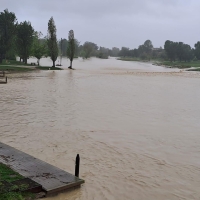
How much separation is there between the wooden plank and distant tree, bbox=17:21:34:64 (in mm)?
→ 67990

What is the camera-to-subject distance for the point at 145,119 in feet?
57.3

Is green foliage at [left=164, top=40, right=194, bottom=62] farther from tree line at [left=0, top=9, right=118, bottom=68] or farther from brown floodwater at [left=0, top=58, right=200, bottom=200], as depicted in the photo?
brown floodwater at [left=0, top=58, right=200, bottom=200]

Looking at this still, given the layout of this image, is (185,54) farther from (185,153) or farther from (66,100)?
(185,153)

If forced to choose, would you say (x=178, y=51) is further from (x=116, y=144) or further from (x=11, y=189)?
(x=11, y=189)

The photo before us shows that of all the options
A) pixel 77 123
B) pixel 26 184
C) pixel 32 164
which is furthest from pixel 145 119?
pixel 26 184

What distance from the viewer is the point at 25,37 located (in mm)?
73438

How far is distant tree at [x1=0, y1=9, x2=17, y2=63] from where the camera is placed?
230 ft

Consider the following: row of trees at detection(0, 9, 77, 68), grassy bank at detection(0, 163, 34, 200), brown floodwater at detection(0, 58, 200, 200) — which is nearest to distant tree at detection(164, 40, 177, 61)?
row of trees at detection(0, 9, 77, 68)

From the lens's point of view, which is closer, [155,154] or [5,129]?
[155,154]

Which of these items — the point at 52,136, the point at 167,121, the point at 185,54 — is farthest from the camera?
the point at 185,54

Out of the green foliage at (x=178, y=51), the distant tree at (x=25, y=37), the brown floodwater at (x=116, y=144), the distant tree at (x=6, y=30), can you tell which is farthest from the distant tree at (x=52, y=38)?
the green foliage at (x=178, y=51)

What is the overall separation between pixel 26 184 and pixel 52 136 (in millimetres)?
6193

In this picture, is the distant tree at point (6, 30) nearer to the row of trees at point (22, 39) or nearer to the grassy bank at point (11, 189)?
the row of trees at point (22, 39)

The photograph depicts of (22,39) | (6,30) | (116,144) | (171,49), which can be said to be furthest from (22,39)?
(171,49)
